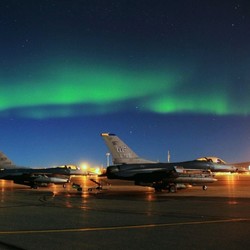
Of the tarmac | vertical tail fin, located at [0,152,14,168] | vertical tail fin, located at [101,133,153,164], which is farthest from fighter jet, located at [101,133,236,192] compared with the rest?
the tarmac

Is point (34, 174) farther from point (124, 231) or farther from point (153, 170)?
point (124, 231)

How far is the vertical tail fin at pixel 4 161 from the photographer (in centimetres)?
4888

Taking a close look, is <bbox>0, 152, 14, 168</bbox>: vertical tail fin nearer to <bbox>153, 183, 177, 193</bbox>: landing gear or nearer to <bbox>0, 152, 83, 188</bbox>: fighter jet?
<bbox>0, 152, 83, 188</bbox>: fighter jet

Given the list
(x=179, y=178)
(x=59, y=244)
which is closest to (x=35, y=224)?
(x=59, y=244)

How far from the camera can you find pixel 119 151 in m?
38.4

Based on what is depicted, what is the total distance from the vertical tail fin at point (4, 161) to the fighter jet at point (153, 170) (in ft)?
53.4

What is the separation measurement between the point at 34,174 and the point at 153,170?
14.7 metres

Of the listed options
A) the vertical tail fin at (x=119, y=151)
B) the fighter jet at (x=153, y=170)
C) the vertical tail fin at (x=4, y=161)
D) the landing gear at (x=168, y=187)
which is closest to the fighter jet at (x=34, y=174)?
the vertical tail fin at (x=4, y=161)

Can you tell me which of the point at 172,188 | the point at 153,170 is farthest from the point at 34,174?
the point at 172,188

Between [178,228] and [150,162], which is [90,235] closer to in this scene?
[178,228]

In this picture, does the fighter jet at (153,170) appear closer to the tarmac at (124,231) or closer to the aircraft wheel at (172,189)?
the aircraft wheel at (172,189)

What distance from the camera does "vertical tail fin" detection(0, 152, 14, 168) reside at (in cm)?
4888

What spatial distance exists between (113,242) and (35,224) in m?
4.37

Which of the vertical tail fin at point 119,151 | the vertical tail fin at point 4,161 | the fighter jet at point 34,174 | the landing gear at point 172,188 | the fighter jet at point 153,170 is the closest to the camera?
the fighter jet at point 153,170
